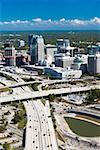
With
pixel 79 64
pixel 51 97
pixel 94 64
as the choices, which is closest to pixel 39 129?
pixel 51 97

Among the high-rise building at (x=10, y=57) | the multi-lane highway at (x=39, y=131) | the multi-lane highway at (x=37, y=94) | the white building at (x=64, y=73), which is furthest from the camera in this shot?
the high-rise building at (x=10, y=57)

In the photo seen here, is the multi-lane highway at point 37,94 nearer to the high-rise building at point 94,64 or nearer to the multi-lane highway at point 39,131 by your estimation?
the multi-lane highway at point 39,131

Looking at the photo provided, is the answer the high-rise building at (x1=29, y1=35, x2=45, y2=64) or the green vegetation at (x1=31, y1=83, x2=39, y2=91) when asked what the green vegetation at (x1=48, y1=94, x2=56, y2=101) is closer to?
the green vegetation at (x1=31, y1=83, x2=39, y2=91)

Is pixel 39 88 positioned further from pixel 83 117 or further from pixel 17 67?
pixel 17 67

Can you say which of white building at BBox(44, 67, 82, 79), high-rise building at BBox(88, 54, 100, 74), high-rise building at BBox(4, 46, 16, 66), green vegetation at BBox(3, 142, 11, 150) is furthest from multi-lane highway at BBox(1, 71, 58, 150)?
high-rise building at BBox(4, 46, 16, 66)

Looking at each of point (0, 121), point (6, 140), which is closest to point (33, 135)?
A: point (6, 140)

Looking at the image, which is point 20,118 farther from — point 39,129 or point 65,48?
point 65,48

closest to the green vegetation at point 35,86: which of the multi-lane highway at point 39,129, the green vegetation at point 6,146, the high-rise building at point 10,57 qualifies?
the multi-lane highway at point 39,129
